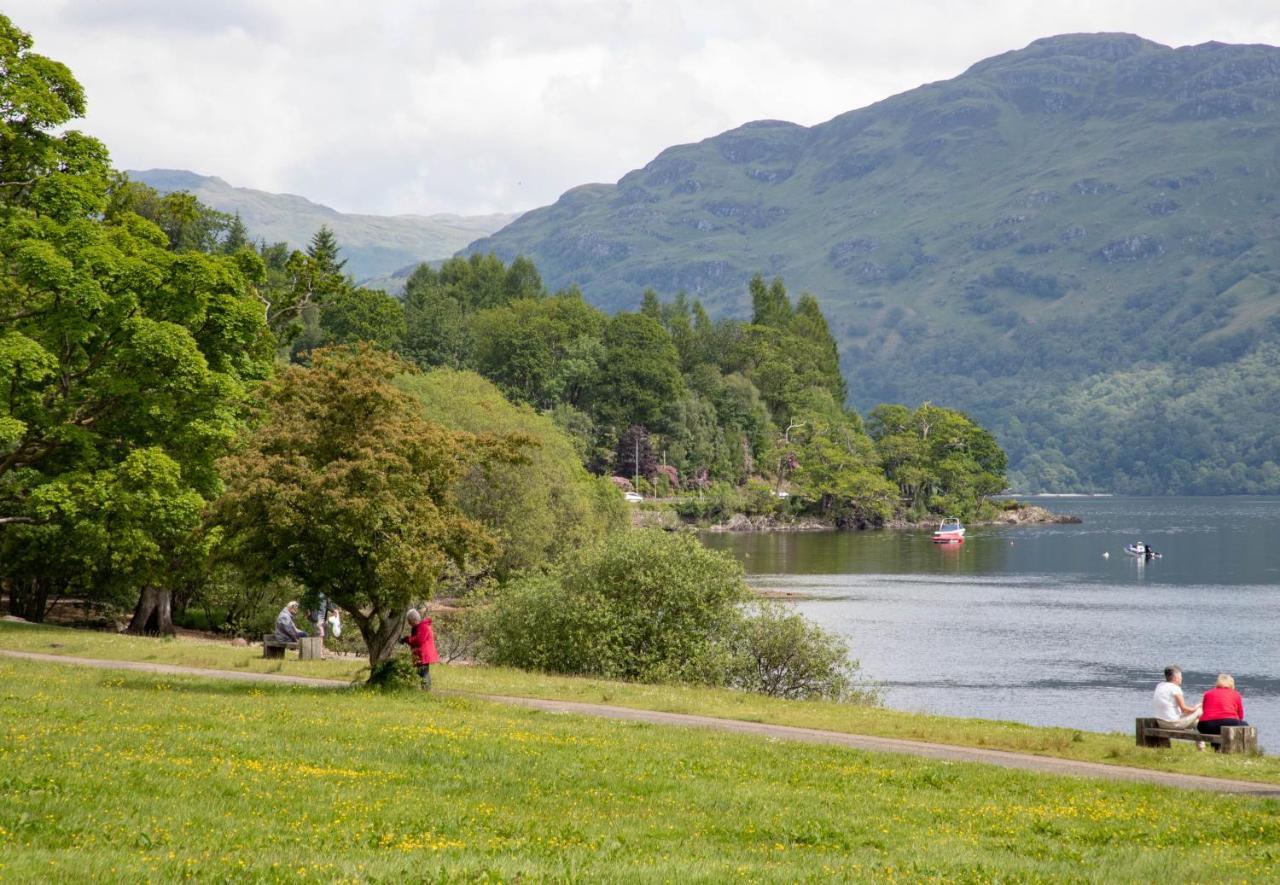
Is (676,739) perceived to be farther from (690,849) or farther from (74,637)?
(74,637)

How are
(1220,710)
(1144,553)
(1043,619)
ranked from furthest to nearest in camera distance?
(1144,553) < (1043,619) < (1220,710)

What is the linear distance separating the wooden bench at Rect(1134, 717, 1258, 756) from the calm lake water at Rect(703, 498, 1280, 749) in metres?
19.1

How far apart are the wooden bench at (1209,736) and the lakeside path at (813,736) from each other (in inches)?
115

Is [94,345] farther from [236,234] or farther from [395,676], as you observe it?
[236,234]

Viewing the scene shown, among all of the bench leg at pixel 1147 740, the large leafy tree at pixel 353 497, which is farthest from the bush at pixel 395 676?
the bench leg at pixel 1147 740

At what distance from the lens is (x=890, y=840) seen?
1514 centimetres

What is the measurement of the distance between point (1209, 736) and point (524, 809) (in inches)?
647

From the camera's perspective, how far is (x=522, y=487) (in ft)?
242

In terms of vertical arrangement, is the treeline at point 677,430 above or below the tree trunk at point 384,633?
above

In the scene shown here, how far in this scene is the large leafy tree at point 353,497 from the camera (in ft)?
92.5

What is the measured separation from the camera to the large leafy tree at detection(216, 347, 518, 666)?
28.2 m

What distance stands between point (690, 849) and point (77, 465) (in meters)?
28.9

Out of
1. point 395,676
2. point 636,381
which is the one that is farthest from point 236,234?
point 395,676

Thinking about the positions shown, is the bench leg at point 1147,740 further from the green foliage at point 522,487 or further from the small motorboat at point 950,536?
the small motorboat at point 950,536
